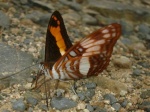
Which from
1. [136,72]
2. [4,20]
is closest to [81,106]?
[136,72]

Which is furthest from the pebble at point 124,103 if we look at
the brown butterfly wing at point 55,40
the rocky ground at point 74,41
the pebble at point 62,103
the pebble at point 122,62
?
the brown butterfly wing at point 55,40

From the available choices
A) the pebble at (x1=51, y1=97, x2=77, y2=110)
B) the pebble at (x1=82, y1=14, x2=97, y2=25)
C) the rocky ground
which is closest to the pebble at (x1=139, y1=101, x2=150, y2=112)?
the rocky ground

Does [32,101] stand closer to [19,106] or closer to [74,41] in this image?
[19,106]

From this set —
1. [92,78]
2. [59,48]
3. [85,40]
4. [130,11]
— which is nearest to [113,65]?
[92,78]

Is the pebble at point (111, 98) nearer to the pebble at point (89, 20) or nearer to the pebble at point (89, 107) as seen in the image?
the pebble at point (89, 107)

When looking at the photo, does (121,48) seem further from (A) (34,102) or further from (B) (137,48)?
(A) (34,102)

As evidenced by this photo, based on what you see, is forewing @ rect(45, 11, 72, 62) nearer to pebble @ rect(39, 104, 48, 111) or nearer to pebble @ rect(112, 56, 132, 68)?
pebble @ rect(39, 104, 48, 111)

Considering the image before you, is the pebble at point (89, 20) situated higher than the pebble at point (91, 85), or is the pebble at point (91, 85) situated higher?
the pebble at point (89, 20)
